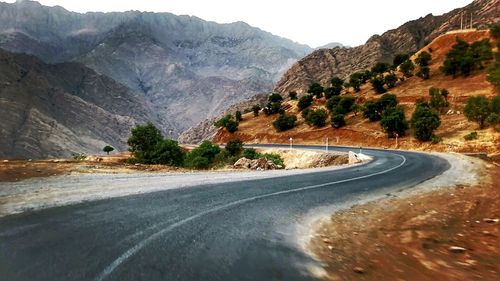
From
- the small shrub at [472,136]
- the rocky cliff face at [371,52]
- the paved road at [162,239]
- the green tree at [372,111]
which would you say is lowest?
the small shrub at [472,136]

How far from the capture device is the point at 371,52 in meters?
168

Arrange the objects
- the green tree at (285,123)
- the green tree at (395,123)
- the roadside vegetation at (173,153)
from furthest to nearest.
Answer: the green tree at (285,123) < the green tree at (395,123) < the roadside vegetation at (173,153)

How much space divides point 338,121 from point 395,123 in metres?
14.9

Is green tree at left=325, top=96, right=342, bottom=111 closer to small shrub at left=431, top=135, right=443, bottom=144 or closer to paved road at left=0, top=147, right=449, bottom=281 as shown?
small shrub at left=431, top=135, right=443, bottom=144

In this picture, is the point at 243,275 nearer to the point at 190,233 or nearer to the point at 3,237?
the point at 190,233

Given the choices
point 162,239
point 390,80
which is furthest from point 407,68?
point 162,239

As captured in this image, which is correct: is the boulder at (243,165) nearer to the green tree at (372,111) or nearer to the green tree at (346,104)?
the green tree at (372,111)

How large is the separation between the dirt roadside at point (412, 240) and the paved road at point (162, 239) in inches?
27.7

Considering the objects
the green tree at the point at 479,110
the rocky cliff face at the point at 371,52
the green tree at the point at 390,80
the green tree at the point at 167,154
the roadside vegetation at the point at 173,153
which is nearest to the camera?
the green tree at the point at 479,110

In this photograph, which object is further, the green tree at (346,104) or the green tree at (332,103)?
the green tree at (332,103)

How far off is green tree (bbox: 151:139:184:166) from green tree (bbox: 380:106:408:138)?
26573 mm

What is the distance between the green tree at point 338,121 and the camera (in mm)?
71250

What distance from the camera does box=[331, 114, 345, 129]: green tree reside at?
234 ft

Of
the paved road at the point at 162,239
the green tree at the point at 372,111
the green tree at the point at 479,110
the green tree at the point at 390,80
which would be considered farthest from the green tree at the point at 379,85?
the paved road at the point at 162,239
